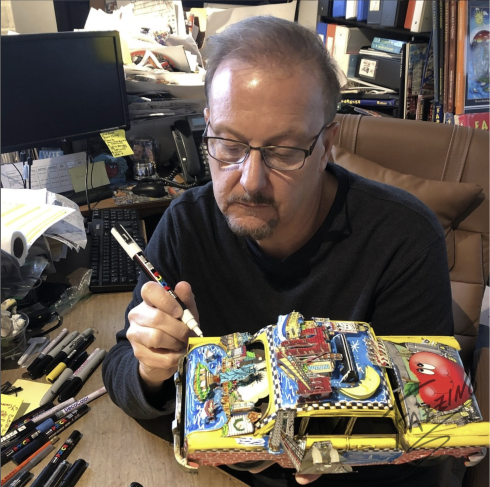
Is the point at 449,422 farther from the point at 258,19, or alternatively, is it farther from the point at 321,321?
the point at 258,19

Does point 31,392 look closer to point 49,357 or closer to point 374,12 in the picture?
point 49,357

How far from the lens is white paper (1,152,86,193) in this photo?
1.47 m

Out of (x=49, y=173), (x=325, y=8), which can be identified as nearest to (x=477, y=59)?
(x=325, y=8)

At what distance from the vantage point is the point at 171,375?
0.76 m

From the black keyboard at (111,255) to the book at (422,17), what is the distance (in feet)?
4.63

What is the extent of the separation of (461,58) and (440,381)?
1565 millimetres

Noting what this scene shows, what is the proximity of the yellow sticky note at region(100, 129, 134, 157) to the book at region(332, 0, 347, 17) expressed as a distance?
4.75ft

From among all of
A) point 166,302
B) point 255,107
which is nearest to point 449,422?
point 166,302

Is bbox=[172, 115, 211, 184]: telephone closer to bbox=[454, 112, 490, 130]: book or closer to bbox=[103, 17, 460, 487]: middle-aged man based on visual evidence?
bbox=[103, 17, 460, 487]: middle-aged man

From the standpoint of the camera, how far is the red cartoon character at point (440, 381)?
0.56 m

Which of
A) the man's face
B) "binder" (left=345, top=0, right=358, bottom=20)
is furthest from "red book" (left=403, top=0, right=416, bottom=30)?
the man's face

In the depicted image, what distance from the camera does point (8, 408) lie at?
814 mm

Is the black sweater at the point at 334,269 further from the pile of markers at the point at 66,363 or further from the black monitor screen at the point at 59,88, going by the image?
the black monitor screen at the point at 59,88

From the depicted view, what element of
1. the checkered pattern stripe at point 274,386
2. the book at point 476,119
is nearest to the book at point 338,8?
the book at point 476,119
